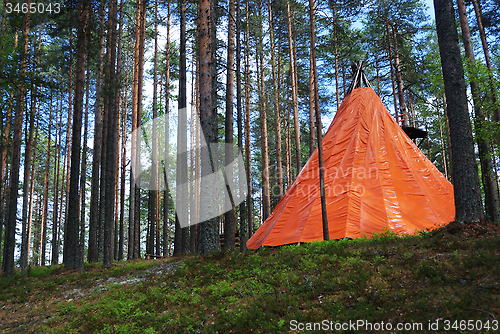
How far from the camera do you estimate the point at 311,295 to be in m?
5.46

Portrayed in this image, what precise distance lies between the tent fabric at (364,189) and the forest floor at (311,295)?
137 centimetres

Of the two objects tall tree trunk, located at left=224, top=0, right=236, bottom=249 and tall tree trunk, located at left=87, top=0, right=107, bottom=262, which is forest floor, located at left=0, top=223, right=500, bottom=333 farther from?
tall tree trunk, located at left=87, top=0, right=107, bottom=262

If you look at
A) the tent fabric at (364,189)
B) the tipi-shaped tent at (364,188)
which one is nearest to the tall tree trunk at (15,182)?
the tipi-shaped tent at (364,188)

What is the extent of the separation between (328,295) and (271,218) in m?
7.09

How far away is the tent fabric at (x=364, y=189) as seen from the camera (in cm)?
987

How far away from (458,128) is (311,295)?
4652 mm

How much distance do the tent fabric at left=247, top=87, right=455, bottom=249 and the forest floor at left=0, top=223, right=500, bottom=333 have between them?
137 centimetres

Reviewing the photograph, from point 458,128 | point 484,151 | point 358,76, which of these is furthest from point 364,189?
point 358,76

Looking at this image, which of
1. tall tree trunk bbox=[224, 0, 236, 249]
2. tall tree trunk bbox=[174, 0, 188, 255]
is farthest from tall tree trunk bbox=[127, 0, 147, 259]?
tall tree trunk bbox=[224, 0, 236, 249]

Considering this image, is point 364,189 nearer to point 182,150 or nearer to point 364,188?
point 364,188

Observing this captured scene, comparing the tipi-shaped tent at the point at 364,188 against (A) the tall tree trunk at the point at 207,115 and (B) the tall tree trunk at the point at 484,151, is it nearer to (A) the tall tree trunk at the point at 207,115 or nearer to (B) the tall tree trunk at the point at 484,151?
(B) the tall tree trunk at the point at 484,151

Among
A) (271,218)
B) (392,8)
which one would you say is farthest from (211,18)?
(392,8)

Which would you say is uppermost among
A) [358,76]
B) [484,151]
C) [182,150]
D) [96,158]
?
[358,76]

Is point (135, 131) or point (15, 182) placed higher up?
point (135, 131)
